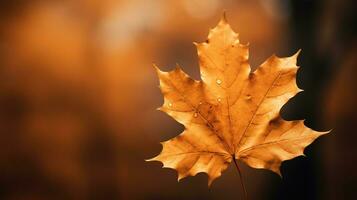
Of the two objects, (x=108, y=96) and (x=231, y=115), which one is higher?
(x=108, y=96)

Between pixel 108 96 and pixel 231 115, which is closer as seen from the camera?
pixel 231 115

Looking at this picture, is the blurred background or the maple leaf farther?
the blurred background

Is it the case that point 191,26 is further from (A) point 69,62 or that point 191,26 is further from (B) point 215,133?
(B) point 215,133

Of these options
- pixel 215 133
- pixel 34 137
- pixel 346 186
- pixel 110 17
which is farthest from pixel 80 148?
pixel 215 133

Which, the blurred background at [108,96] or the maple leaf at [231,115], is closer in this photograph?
the maple leaf at [231,115]
